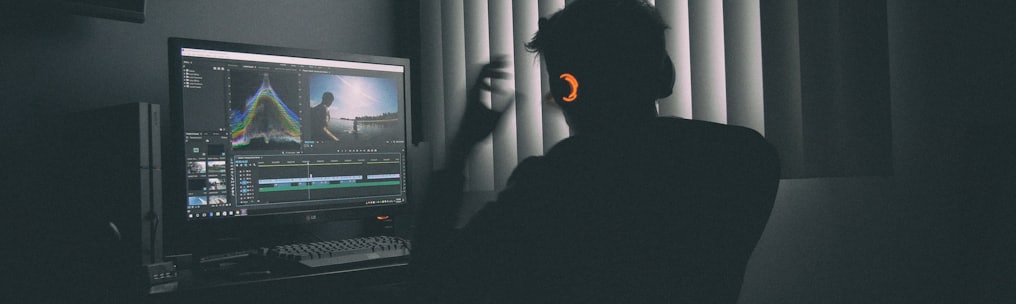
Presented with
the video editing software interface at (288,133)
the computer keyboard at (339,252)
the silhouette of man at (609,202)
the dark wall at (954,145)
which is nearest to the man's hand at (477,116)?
the silhouette of man at (609,202)

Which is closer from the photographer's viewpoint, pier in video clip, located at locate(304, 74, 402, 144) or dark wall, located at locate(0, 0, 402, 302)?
dark wall, located at locate(0, 0, 402, 302)

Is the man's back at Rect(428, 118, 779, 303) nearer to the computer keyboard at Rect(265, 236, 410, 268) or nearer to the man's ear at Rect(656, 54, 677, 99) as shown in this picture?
the man's ear at Rect(656, 54, 677, 99)

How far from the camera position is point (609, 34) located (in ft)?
2.46

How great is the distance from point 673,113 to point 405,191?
2.28 feet

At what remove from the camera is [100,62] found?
1540 mm

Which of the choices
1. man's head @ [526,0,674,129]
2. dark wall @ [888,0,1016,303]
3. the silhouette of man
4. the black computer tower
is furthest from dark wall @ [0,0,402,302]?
dark wall @ [888,0,1016,303]

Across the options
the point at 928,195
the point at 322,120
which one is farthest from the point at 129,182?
the point at 928,195

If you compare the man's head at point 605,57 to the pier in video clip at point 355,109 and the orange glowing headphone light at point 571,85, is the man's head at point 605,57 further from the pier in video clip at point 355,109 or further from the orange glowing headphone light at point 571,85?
the pier in video clip at point 355,109

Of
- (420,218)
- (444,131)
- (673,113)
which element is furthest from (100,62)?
(673,113)

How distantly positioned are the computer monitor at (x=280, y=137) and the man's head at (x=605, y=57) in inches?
35.5

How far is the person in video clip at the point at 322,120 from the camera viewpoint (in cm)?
155

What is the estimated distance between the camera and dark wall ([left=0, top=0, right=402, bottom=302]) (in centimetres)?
140

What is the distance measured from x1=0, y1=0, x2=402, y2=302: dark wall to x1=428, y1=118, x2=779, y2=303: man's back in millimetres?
951

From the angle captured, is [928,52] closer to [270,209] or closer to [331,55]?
[331,55]
